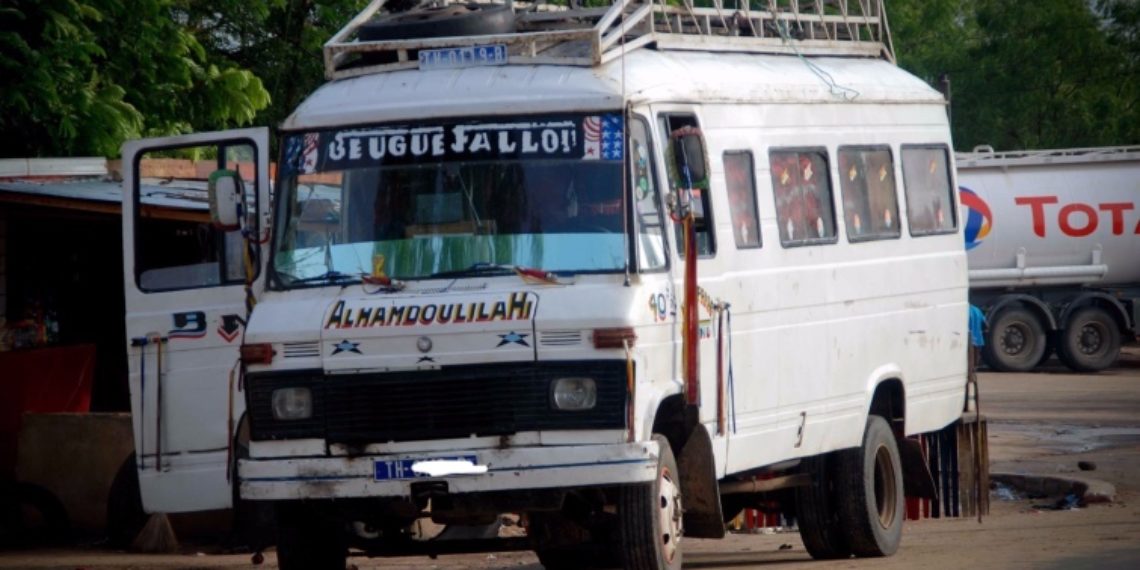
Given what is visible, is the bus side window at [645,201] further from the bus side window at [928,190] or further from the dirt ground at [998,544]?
the bus side window at [928,190]

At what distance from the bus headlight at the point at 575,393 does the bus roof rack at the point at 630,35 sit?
167 cm

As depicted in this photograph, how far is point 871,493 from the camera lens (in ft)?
36.9

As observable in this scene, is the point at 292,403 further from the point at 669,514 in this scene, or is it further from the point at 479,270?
the point at 669,514

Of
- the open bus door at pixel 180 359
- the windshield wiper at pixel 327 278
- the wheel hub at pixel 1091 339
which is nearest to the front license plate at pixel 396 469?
the windshield wiper at pixel 327 278

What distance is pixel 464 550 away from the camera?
889cm

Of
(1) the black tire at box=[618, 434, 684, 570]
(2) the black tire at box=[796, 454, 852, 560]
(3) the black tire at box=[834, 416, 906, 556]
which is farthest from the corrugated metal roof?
(1) the black tire at box=[618, 434, 684, 570]

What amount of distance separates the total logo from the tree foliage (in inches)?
492

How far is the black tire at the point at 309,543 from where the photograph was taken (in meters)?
9.00

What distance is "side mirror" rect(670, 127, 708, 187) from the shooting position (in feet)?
28.2

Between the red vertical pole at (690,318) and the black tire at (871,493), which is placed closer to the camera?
the red vertical pole at (690,318)

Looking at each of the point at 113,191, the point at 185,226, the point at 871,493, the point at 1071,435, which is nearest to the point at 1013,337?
the point at 1071,435

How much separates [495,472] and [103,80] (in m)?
A: 10.6

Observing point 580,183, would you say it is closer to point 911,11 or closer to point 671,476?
point 671,476

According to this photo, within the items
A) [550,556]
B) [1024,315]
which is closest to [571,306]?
Answer: [550,556]
